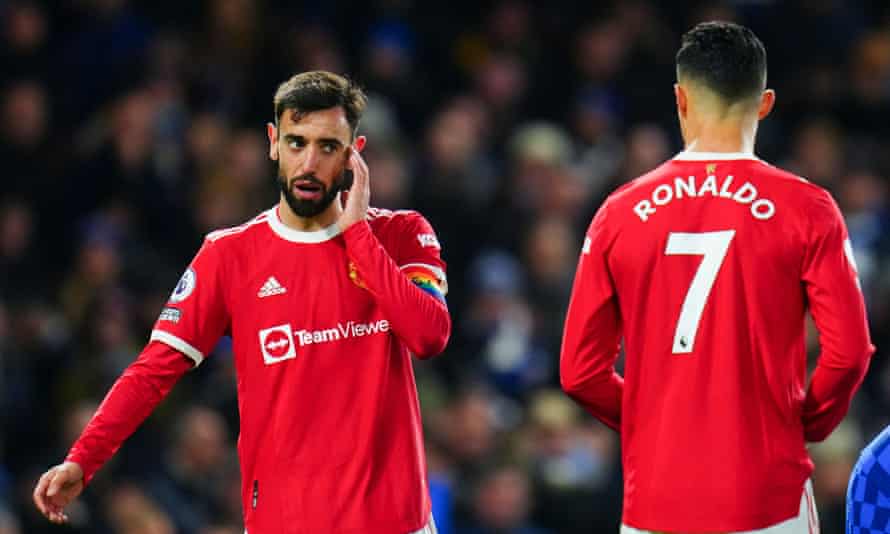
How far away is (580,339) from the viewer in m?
5.00

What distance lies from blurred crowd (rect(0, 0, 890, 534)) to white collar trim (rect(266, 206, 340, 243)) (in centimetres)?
325

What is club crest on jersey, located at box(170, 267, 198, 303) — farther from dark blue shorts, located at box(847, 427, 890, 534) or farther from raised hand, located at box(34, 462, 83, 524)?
dark blue shorts, located at box(847, 427, 890, 534)

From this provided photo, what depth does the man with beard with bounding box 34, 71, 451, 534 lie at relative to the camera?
529cm

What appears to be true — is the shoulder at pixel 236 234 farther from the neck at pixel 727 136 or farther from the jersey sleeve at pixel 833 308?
the jersey sleeve at pixel 833 308

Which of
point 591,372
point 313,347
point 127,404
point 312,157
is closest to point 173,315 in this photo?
point 127,404

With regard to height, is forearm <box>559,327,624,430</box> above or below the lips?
below

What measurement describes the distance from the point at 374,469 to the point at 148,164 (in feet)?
17.7

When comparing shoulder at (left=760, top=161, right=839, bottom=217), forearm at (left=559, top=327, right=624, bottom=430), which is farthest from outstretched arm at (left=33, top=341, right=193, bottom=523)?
shoulder at (left=760, top=161, right=839, bottom=217)

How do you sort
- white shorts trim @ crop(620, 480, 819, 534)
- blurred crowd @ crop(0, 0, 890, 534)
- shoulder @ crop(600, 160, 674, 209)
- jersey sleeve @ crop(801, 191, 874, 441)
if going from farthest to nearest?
blurred crowd @ crop(0, 0, 890, 534) → shoulder @ crop(600, 160, 674, 209) → white shorts trim @ crop(620, 480, 819, 534) → jersey sleeve @ crop(801, 191, 874, 441)

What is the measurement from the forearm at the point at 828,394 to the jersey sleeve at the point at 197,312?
1852mm

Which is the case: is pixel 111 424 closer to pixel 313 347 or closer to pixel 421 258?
pixel 313 347

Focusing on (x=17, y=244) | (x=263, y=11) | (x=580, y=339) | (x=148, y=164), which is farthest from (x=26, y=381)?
(x=580, y=339)

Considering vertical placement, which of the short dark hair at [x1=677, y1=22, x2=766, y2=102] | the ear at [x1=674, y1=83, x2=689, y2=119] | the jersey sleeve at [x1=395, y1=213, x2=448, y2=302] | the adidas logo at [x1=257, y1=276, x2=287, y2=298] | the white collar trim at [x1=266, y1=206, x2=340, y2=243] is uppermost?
the short dark hair at [x1=677, y1=22, x2=766, y2=102]

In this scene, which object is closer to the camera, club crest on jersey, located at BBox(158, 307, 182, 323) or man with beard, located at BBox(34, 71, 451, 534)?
man with beard, located at BBox(34, 71, 451, 534)
